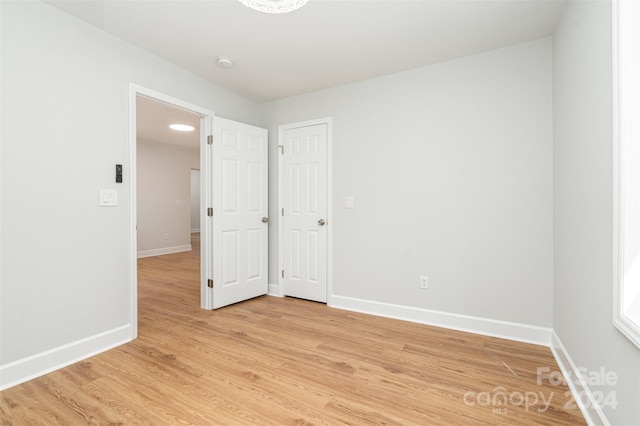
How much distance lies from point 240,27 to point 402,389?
9.30ft

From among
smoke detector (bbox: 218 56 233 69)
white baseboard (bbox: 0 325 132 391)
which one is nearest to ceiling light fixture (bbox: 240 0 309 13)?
smoke detector (bbox: 218 56 233 69)

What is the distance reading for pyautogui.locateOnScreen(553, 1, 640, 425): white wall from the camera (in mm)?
1322

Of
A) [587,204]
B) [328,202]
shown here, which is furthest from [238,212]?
[587,204]

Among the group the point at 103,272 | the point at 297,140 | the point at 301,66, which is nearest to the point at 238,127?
the point at 297,140

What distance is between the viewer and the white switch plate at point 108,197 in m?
2.33

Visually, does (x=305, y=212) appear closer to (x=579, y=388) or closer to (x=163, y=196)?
(x=579, y=388)

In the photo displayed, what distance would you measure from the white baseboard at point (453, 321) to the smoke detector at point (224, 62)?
107 inches

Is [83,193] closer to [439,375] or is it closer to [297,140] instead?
[297,140]

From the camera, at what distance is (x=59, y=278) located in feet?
6.86

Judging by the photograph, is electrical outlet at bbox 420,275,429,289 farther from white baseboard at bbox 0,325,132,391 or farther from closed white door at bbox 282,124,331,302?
white baseboard at bbox 0,325,132,391

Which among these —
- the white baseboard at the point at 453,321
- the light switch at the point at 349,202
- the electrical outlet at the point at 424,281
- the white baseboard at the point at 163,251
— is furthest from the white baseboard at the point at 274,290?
the white baseboard at the point at 163,251

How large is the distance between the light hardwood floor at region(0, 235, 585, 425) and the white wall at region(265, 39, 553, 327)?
45 cm

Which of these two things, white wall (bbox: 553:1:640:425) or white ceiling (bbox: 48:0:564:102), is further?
white ceiling (bbox: 48:0:564:102)

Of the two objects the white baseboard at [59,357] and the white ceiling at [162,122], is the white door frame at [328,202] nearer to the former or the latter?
the white ceiling at [162,122]
